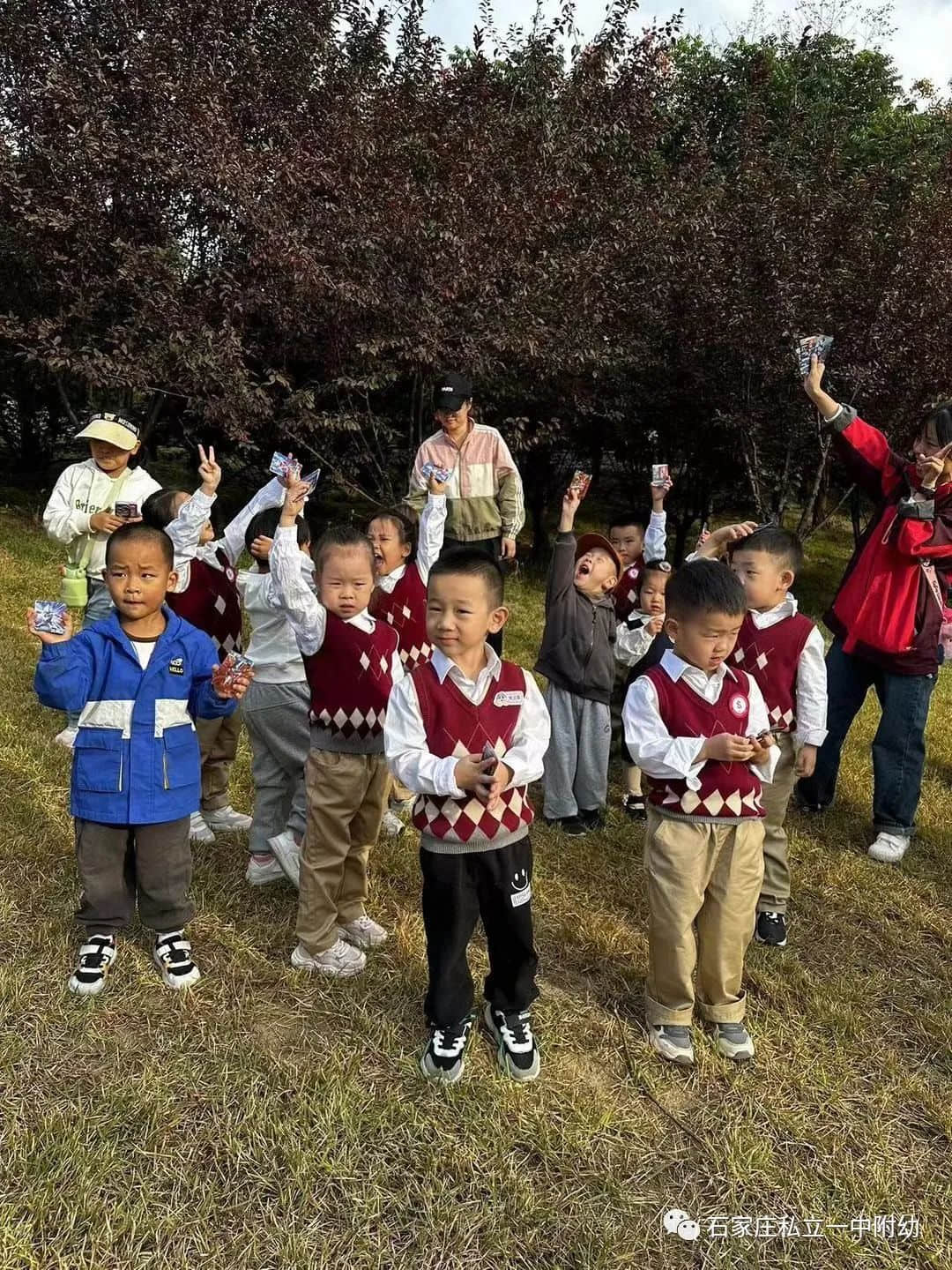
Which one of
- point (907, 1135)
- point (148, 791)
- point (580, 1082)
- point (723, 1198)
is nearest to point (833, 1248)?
point (723, 1198)

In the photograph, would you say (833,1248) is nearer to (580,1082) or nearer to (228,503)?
→ (580,1082)

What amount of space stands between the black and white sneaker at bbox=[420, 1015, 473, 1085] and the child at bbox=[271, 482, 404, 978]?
55cm

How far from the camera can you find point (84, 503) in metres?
4.24

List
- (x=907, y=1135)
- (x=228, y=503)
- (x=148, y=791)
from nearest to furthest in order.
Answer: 1. (x=907, y=1135)
2. (x=148, y=791)
3. (x=228, y=503)

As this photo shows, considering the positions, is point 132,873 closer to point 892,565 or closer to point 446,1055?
point 446,1055

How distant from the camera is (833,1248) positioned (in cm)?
208

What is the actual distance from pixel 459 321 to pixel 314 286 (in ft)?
4.08

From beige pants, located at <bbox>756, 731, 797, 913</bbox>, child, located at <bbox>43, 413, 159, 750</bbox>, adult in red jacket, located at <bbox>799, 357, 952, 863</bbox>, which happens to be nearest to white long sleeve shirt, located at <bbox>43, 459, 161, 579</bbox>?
child, located at <bbox>43, 413, 159, 750</bbox>

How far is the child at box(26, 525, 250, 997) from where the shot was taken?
2.67 meters

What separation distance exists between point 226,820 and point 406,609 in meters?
1.36

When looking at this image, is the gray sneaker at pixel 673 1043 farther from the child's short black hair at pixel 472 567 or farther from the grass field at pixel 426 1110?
the child's short black hair at pixel 472 567

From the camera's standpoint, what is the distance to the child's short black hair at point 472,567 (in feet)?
7.91

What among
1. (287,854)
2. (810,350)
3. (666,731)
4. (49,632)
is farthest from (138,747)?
(810,350)

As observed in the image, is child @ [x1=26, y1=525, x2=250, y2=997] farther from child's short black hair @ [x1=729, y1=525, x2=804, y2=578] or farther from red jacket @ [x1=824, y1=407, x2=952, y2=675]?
red jacket @ [x1=824, y1=407, x2=952, y2=675]
